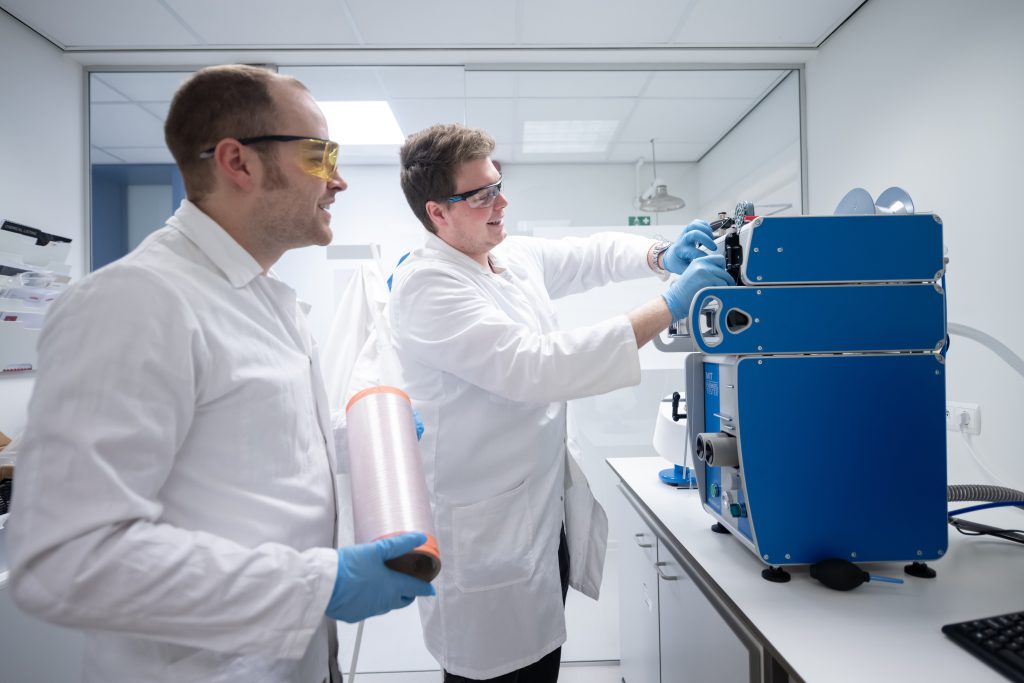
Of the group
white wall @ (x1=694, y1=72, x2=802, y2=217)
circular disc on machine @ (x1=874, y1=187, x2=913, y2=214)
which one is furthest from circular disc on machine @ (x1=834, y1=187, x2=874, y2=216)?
white wall @ (x1=694, y1=72, x2=802, y2=217)

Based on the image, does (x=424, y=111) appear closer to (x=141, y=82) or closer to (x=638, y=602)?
(x=141, y=82)

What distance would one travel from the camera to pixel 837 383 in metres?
0.99

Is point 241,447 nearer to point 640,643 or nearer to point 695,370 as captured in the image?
point 695,370

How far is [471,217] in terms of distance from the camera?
4.69ft

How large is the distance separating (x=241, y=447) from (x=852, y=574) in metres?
1.02

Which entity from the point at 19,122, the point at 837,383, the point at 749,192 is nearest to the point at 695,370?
the point at 837,383

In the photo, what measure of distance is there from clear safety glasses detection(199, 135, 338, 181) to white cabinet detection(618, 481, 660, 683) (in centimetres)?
119

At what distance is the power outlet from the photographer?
180cm

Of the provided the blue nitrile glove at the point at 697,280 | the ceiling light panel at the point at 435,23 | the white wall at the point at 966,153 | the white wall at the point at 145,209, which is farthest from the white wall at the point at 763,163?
the white wall at the point at 145,209

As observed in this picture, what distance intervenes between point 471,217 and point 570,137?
5.56ft

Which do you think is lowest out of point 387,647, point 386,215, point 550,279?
point 387,647

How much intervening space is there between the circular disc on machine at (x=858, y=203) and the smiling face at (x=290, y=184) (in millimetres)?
995

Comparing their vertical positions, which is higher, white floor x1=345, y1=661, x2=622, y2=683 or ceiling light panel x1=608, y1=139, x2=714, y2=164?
ceiling light panel x1=608, y1=139, x2=714, y2=164

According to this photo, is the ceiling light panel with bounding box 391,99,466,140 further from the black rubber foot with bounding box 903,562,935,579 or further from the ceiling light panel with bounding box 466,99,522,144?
the black rubber foot with bounding box 903,562,935,579
